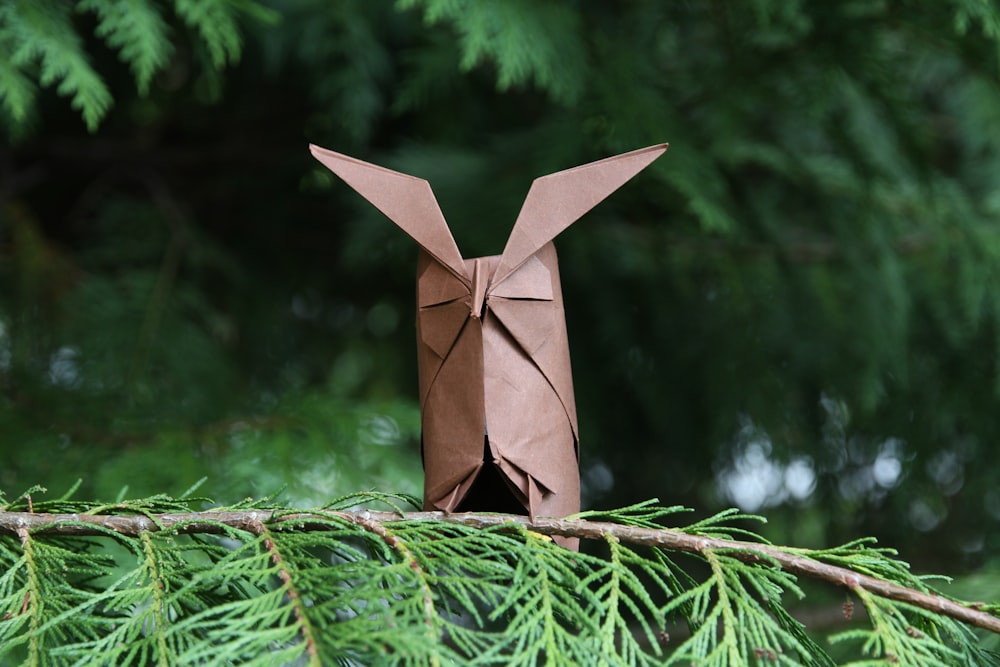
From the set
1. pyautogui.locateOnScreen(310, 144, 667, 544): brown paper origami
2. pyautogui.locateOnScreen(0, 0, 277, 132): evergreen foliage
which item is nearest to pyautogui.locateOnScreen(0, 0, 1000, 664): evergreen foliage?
pyautogui.locateOnScreen(0, 0, 277, 132): evergreen foliage

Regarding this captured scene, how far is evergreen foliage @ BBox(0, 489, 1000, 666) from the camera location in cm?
62

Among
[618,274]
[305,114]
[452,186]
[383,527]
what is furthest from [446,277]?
[305,114]

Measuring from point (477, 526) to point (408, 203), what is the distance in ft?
0.97

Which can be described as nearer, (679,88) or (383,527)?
(383,527)

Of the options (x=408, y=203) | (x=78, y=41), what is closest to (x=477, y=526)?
(x=408, y=203)

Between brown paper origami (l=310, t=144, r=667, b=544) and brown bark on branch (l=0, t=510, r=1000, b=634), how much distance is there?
53mm

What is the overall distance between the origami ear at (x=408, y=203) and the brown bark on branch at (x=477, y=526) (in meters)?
0.22

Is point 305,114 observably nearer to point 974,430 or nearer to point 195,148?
point 195,148

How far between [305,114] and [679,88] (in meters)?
0.81

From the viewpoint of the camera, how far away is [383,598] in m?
0.65

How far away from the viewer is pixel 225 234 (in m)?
2.21

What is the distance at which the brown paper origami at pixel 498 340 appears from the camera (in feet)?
2.72

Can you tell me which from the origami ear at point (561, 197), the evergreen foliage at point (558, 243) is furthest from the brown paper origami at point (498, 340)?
the evergreen foliage at point (558, 243)

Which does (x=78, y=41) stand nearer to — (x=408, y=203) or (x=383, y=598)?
(x=408, y=203)
